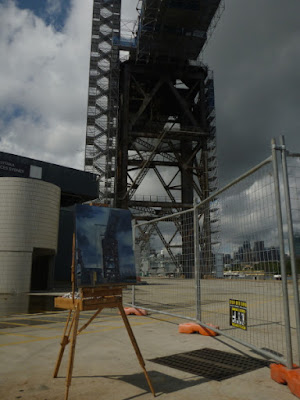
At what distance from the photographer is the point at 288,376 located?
4027mm

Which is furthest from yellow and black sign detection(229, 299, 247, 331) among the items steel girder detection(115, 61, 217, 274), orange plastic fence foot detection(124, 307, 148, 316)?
steel girder detection(115, 61, 217, 274)

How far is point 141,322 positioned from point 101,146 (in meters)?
39.1

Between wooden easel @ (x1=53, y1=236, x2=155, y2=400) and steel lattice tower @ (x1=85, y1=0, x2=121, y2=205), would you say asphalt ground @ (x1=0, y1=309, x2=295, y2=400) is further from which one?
steel lattice tower @ (x1=85, y1=0, x2=121, y2=205)

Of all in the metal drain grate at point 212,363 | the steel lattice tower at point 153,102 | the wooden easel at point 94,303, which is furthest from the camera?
the steel lattice tower at point 153,102

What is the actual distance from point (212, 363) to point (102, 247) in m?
2.68

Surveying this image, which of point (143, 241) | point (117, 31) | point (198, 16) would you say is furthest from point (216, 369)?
point (117, 31)

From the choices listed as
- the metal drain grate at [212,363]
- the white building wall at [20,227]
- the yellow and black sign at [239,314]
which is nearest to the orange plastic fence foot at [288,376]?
the metal drain grate at [212,363]

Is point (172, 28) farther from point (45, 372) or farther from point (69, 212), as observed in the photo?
point (45, 372)

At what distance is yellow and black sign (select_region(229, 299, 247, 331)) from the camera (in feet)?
17.9

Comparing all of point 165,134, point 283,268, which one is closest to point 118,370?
point 283,268

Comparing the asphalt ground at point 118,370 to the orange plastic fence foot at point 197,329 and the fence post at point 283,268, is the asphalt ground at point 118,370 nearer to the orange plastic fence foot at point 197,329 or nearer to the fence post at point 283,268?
the orange plastic fence foot at point 197,329

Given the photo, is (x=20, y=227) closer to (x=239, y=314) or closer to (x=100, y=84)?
(x=239, y=314)

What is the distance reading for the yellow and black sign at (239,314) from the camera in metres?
5.47

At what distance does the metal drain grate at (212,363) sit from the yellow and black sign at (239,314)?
1.76 feet
